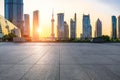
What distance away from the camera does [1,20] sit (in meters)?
156

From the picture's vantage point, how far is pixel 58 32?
19150cm

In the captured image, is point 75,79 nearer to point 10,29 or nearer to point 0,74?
point 0,74

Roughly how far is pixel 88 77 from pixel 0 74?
3353 mm

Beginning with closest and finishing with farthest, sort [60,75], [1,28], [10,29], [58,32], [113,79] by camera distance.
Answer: [113,79] → [60,75] → [1,28] → [10,29] → [58,32]

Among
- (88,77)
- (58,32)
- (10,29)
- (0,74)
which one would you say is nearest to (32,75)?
(0,74)

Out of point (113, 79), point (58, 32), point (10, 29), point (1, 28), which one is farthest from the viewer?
point (58, 32)

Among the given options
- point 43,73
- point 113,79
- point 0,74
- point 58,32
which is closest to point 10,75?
point 0,74

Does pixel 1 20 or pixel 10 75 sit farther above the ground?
pixel 1 20

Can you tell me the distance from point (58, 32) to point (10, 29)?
34229 mm

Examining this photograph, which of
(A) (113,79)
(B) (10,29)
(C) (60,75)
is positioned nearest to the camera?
(A) (113,79)

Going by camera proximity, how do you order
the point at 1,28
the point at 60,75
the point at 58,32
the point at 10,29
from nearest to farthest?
the point at 60,75 < the point at 1,28 < the point at 10,29 < the point at 58,32

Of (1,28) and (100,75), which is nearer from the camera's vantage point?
(100,75)

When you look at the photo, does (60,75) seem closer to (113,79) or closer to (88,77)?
(88,77)

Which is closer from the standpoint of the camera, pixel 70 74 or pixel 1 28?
pixel 70 74
